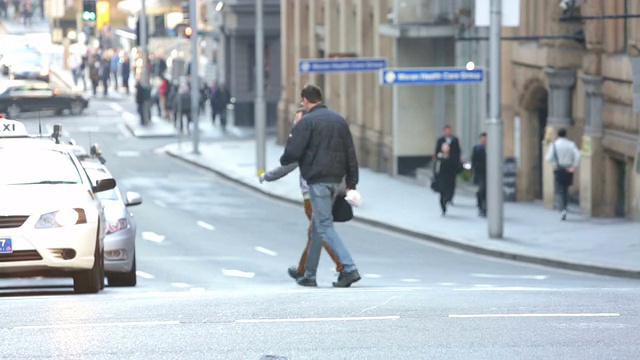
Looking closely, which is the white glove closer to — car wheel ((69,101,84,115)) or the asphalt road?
the asphalt road

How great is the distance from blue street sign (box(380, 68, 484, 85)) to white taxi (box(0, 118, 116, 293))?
14.3 metres

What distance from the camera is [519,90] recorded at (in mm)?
33750

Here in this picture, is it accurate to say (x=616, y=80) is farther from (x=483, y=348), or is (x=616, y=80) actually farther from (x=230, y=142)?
(x=230, y=142)

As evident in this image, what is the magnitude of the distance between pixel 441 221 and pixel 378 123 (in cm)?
1223

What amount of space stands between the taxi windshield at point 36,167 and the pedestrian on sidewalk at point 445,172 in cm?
1574

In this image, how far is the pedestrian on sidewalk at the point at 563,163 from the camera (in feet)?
96.0

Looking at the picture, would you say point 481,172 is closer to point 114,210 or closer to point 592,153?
point 592,153

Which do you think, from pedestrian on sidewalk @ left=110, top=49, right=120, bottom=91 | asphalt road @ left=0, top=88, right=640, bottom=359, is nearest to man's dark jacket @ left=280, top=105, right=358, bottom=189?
asphalt road @ left=0, top=88, right=640, bottom=359

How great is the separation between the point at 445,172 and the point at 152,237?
603 cm

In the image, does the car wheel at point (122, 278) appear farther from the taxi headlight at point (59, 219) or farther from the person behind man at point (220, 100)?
the person behind man at point (220, 100)

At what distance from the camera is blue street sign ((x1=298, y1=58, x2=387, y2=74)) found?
112 ft

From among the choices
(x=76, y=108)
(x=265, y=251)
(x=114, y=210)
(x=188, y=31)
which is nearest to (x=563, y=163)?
(x=265, y=251)

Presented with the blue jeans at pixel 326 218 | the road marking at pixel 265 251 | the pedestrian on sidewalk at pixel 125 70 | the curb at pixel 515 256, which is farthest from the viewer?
the pedestrian on sidewalk at pixel 125 70

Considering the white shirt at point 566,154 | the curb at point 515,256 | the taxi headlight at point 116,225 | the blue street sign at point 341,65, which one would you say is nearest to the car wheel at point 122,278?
the taxi headlight at point 116,225
